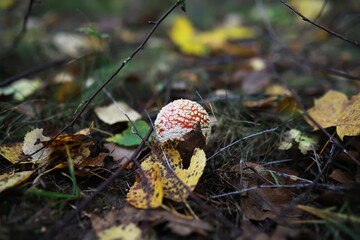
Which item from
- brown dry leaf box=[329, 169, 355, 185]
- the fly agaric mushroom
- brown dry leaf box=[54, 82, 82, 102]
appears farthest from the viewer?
brown dry leaf box=[54, 82, 82, 102]

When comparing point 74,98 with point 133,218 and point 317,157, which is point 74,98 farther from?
point 317,157

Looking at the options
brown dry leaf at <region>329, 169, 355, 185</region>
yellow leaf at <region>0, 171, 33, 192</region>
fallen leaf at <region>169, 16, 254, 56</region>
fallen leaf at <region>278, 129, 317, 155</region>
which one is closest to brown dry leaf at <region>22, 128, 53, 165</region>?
yellow leaf at <region>0, 171, 33, 192</region>

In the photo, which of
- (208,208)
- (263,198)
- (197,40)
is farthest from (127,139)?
(197,40)

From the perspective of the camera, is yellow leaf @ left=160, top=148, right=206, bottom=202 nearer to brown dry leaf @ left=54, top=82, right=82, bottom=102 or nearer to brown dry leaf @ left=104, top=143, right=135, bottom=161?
brown dry leaf @ left=104, top=143, right=135, bottom=161

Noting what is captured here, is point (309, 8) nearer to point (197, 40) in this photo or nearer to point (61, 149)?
point (197, 40)

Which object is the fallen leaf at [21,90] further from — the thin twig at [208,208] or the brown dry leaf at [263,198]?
the brown dry leaf at [263,198]

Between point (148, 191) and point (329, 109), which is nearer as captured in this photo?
point (148, 191)

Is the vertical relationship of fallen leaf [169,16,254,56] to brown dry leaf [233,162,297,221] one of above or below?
above
